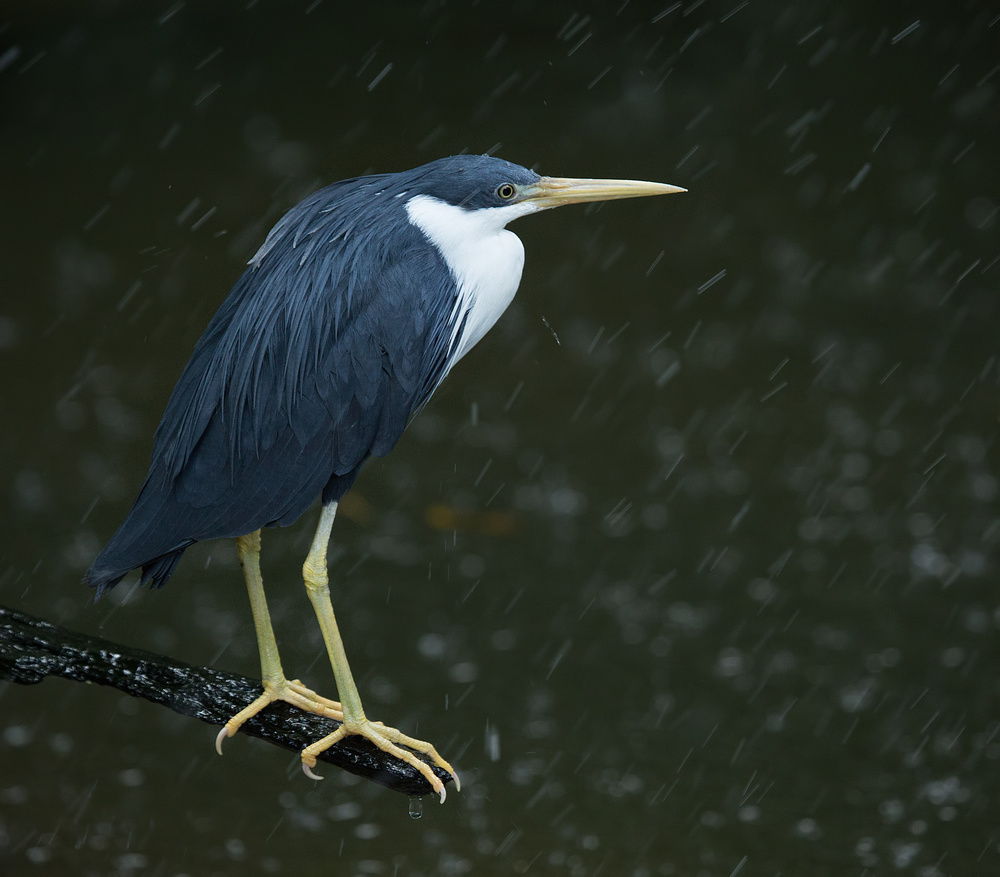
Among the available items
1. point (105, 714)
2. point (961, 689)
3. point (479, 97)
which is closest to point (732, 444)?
point (961, 689)

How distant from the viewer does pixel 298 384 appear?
82.8 inches

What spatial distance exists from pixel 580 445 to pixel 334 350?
3045 mm

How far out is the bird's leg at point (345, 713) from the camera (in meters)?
2.15

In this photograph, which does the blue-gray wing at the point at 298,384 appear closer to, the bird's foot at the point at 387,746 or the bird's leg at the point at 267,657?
the bird's leg at the point at 267,657

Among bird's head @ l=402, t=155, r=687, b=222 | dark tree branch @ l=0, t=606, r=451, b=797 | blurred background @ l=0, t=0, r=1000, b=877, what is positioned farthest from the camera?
blurred background @ l=0, t=0, r=1000, b=877

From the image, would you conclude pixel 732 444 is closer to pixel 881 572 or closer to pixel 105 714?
pixel 881 572

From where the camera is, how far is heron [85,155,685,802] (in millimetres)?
2062

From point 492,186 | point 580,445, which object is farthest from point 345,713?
point 580,445

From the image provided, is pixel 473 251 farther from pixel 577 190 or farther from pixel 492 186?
pixel 577 190

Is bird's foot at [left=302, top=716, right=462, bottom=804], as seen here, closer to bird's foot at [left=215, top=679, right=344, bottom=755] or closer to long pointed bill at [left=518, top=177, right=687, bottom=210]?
bird's foot at [left=215, top=679, right=344, bottom=755]

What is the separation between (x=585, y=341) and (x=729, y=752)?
2750 millimetres

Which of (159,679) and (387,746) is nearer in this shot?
(387,746)

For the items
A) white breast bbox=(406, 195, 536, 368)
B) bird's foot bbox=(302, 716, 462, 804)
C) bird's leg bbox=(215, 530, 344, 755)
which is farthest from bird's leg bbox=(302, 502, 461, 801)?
white breast bbox=(406, 195, 536, 368)

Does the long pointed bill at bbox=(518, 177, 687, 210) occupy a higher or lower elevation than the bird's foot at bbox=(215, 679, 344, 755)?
higher
